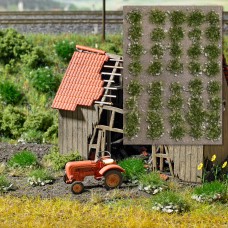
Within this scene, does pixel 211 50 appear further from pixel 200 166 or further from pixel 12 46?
pixel 12 46

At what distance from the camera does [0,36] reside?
31.3 m

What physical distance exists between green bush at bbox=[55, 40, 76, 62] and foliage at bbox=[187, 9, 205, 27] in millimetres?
15417

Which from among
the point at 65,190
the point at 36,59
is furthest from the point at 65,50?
the point at 65,190

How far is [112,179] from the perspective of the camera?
2009 centimetres

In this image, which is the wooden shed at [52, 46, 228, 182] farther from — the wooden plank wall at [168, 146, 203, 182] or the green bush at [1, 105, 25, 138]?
the green bush at [1, 105, 25, 138]

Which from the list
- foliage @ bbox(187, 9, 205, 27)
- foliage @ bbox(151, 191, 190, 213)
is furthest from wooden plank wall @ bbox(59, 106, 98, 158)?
foliage @ bbox(187, 9, 205, 27)

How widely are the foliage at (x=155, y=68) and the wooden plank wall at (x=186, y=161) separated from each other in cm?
573

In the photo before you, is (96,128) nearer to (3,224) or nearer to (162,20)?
(3,224)

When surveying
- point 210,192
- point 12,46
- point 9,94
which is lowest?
point 210,192

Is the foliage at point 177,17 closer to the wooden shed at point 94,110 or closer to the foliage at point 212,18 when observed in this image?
the foliage at point 212,18

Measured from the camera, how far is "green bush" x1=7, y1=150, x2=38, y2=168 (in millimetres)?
22656

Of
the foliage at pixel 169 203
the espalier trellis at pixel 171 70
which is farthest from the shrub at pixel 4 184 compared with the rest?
the espalier trellis at pixel 171 70

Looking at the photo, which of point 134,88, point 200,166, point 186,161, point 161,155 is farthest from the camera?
point 161,155

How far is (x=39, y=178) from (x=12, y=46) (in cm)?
1150
